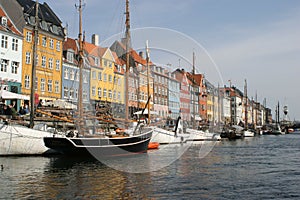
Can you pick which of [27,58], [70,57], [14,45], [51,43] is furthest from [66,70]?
[14,45]

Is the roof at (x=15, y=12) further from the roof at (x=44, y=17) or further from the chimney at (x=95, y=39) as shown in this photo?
the chimney at (x=95, y=39)

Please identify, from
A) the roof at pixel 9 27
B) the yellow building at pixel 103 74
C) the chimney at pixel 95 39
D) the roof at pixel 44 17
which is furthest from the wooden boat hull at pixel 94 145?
the chimney at pixel 95 39

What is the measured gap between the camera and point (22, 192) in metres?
16.9

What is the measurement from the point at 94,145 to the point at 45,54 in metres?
32.8

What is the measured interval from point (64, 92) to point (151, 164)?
38.5 metres

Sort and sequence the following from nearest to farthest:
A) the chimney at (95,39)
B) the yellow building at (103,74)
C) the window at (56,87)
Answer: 1. the window at (56,87)
2. the yellow building at (103,74)
3. the chimney at (95,39)

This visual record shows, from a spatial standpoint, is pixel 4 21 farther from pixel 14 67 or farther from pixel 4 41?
pixel 14 67

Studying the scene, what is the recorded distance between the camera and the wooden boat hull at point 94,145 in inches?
1189

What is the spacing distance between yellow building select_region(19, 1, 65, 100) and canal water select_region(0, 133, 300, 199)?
28.8m

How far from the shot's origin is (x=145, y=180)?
2080cm

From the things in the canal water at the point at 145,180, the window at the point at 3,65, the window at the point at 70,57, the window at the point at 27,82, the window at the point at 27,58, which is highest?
the window at the point at 70,57

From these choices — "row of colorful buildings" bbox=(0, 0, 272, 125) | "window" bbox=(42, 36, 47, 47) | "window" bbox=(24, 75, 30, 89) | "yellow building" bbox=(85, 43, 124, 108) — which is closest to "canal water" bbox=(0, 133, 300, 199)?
"row of colorful buildings" bbox=(0, 0, 272, 125)

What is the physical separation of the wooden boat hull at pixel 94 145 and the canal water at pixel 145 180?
1842 mm

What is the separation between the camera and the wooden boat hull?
1189 inches
